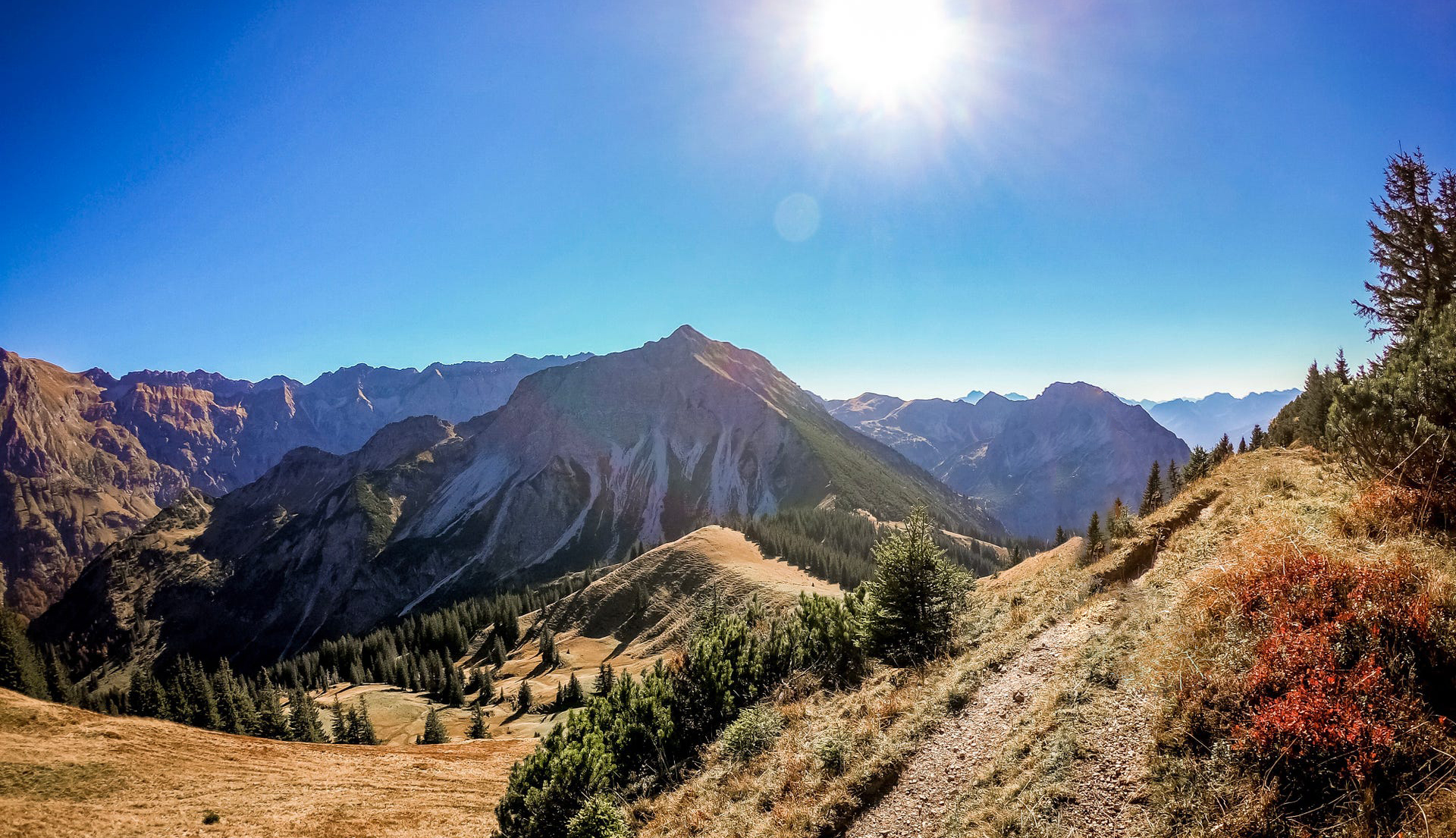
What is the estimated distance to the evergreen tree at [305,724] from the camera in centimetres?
6206

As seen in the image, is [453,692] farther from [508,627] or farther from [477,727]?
[508,627]

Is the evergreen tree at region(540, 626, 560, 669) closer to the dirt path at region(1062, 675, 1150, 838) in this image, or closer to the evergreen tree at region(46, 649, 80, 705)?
the dirt path at region(1062, 675, 1150, 838)

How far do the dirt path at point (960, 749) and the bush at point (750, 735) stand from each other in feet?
18.2

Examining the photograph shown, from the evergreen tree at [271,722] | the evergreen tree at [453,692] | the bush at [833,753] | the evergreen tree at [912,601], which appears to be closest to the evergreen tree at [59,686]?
the evergreen tree at [271,722]

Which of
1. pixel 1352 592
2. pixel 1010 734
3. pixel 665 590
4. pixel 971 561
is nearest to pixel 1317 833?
pixel 1352 592

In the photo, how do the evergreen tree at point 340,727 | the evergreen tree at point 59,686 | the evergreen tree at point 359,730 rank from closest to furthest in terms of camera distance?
the evergreen tree at point 359,730 < the evergreen tree at point 340,727 < the evergreen tree at point 59,686

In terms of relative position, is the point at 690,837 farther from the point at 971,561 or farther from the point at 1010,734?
the point at 971,561

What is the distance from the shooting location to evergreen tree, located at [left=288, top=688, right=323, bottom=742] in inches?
2443

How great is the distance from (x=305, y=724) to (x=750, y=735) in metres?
72.9

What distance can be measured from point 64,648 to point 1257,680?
1022ft

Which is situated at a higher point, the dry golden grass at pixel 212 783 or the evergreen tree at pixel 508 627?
the dry golden grass at pixel 212 783

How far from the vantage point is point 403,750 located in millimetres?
43969

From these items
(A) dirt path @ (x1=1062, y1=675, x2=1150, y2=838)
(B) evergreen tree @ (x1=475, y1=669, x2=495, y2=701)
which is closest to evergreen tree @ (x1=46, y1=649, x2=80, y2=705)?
(B) evergreen tree @ (x1=475, y1=669, x2=495, y2=701)

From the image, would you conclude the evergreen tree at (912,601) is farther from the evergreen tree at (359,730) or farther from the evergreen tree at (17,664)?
the evergreen tree at (17,664)
